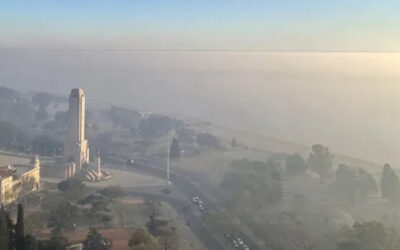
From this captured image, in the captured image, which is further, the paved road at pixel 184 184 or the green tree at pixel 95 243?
the paved road at pixel 184 184

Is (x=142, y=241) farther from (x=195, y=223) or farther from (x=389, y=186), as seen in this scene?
(x=389, y=186)

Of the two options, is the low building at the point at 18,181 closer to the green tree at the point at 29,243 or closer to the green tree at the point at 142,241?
the green tree at the point at 142,241

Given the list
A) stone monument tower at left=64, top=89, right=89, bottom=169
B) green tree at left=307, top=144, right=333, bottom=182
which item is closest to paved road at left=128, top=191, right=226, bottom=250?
stone monument tower at left=64, top=89, right=89, bottom=169

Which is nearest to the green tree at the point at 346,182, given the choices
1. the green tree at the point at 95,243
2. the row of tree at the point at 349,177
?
the row of tree at the point at 349,177

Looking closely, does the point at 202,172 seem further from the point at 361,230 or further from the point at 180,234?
the point at 361,230

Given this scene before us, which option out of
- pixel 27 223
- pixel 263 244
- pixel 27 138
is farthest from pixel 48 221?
pixel 27 138

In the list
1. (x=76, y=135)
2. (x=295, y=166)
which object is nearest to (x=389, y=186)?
(x=295, y=166)

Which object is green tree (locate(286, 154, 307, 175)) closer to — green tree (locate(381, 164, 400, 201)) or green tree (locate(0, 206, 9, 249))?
green tree (locate(381, 164, 400, 201))
